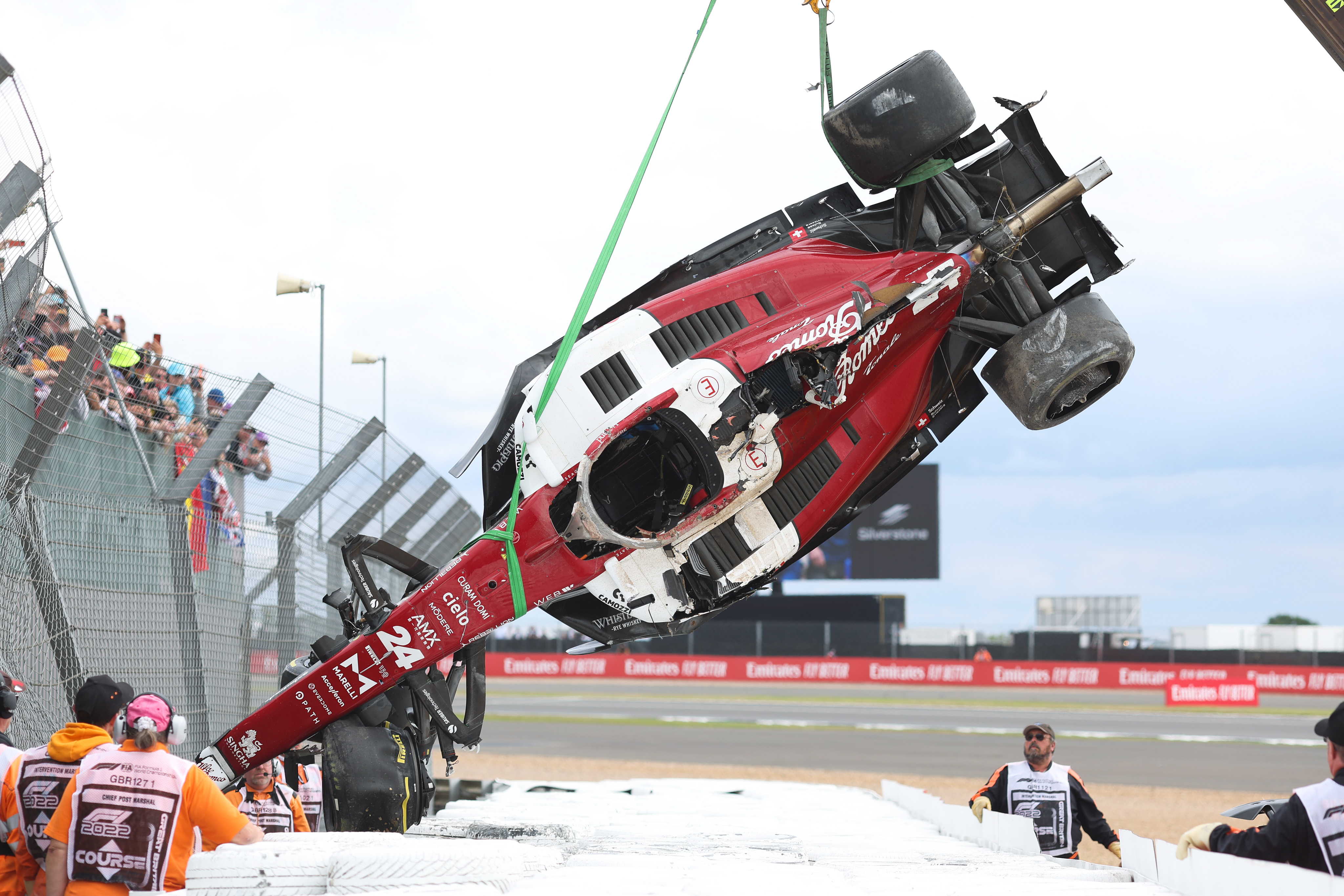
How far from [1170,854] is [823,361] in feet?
10.8

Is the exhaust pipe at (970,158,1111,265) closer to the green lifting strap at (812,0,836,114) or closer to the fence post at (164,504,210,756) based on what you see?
the green lifting strap at (812,0,836,114)

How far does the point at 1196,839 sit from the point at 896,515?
4116cm

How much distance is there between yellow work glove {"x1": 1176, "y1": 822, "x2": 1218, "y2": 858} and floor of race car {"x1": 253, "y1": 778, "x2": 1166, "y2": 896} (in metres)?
0.17

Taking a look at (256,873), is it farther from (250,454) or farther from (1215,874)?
(250,454)

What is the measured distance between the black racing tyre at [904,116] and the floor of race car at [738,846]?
3.66 metres

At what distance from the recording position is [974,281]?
677cm

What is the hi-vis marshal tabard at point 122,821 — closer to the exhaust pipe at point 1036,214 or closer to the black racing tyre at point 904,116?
the black racing tyre at point 904,116

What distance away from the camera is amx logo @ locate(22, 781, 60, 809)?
412 centimetres

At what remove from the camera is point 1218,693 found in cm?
3322

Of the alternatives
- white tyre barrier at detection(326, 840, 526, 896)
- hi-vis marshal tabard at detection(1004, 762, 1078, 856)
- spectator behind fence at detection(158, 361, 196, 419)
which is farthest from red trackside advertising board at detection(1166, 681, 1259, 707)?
white tyre barrier at detection(326, 840, 526, 896)

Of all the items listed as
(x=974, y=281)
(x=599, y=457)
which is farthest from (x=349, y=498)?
(x=974, y=281)

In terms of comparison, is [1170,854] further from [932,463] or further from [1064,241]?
[932,463]

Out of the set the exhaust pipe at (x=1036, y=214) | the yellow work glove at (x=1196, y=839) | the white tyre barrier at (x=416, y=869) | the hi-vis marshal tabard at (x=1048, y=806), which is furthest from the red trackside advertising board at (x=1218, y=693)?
the white tyre barrier at (x=416, y=869)

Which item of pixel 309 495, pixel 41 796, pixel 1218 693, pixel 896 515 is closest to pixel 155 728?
pixel 41 796
